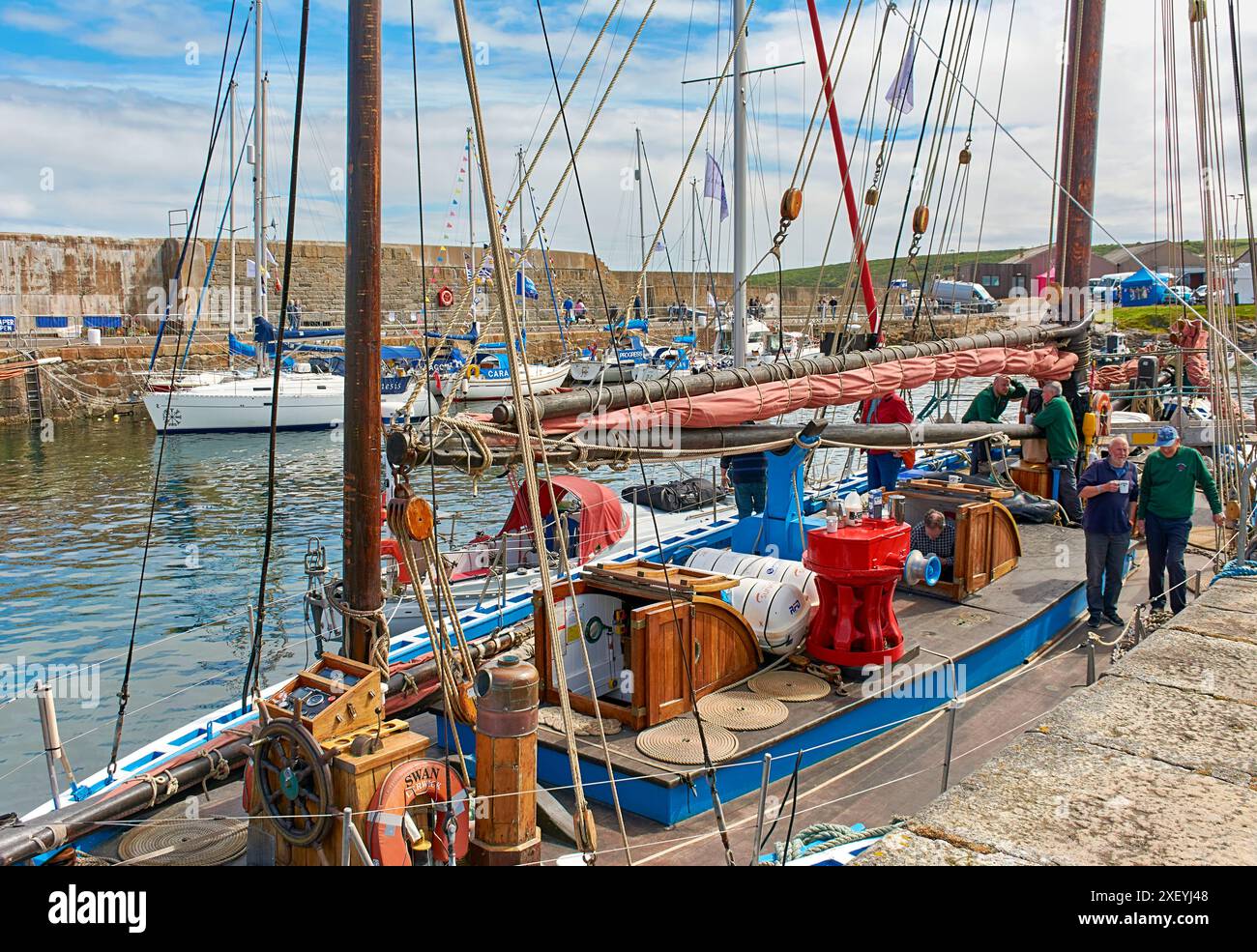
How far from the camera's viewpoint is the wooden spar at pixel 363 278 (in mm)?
5926

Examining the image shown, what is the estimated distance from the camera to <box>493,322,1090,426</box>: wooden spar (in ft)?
23.1

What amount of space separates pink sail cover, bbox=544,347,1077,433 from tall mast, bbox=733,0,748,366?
3369mm

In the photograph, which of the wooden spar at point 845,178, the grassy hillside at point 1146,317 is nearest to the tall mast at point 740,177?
the wooden spar at point 845,178

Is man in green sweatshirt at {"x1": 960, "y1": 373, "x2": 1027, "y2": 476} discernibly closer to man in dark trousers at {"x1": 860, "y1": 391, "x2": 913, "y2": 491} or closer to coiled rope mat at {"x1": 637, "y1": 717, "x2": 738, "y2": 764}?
man in dark trousers at {"x1": 860, "y1": 391, "x2": 913, "y2": 491}

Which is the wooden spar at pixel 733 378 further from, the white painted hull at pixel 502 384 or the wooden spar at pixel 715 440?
the white painted hull at pixel 502 384

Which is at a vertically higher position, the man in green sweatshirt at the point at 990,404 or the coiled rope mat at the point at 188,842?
the man in green sweatshirt at the point at 990,404

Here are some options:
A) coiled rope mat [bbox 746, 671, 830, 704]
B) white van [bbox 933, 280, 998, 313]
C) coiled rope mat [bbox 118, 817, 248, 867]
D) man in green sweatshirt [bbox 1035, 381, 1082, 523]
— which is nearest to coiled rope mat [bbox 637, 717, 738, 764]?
coiled rope mat [bbox 746, 671, 830, 704]

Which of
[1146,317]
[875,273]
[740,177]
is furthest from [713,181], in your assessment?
[875,273]

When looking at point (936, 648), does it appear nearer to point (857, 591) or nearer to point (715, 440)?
point (857, 591)

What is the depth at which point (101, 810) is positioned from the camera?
20.8 feet

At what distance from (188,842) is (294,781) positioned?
1.50 m

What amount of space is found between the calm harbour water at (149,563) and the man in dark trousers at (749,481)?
17.3ft
